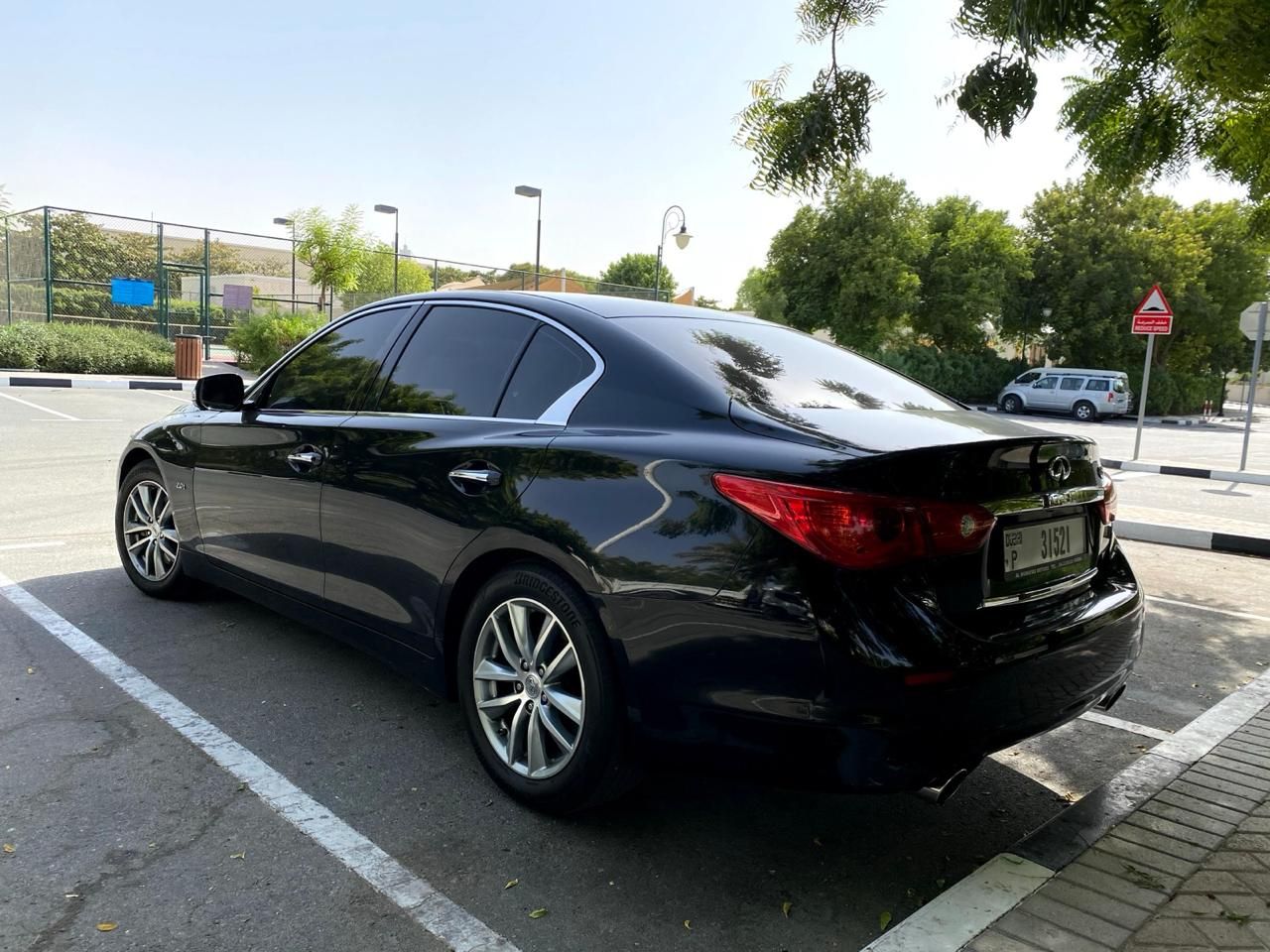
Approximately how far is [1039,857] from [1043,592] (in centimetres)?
72

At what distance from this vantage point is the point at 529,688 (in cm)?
284

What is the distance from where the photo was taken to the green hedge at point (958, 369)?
34938 millimetres

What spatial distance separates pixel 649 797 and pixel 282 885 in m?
1.14

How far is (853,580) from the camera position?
2.25 m

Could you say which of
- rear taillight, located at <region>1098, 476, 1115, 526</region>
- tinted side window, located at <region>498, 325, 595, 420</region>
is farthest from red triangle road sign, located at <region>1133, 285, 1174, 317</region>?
tinted side window, located at <region>498, 325, 595, 420</region>

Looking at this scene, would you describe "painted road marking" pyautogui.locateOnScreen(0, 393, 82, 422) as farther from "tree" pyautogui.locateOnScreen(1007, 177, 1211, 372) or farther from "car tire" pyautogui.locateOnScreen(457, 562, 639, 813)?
Answer: "tree" pyautogui.locateOnScreen(1007, 177, 1211, 372)

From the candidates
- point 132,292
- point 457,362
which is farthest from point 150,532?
point 132,292

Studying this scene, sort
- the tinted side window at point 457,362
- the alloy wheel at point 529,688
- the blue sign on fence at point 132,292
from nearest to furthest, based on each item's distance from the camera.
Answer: the alloy wheel at point 529,688
the tinted side window at point 457,362
the blue sign on fence at point 132,292

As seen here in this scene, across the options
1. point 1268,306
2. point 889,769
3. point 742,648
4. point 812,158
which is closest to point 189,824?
point 742,648

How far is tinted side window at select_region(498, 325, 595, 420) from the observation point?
302 cm

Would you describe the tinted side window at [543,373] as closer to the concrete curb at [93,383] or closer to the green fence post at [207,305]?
the concrete curb at [93,383]

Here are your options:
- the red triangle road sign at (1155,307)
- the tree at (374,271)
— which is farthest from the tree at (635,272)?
the red triangle road sign at (1155,307)

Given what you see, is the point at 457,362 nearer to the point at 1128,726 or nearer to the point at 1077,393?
the point at 1128,726

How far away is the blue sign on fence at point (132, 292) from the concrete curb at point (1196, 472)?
75.7ft
